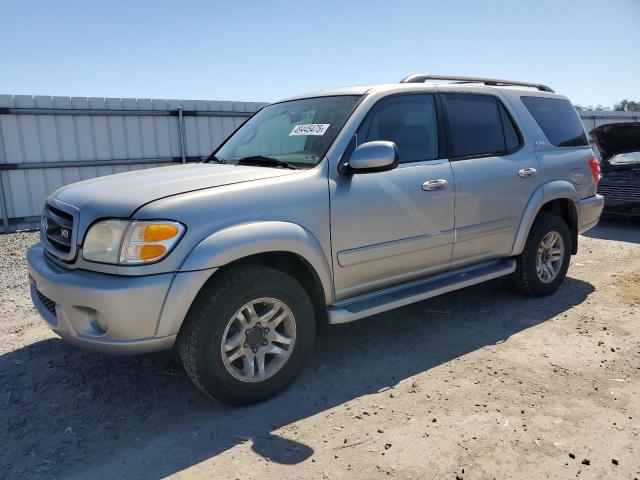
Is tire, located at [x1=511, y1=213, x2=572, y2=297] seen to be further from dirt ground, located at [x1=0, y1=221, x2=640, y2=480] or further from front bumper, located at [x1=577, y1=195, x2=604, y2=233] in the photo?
dirt ground, located at [x1=0, y1=221, x2=640, y2=480]

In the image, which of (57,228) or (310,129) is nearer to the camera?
(57,228)

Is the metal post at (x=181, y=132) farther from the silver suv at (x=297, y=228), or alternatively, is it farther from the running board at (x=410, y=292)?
the running board at (x=410, y=292)

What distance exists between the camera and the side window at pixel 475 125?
13.8 ft

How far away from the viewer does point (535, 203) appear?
4668 mm

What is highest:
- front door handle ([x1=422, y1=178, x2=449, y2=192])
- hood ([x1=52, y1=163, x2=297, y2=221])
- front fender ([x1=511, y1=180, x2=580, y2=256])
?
hood ([x1=52, y1=163, x2=297, y2=221])

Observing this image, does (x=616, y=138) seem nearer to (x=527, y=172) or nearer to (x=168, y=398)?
(x=527, y=172)

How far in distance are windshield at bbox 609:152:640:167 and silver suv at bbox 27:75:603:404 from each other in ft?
18.3

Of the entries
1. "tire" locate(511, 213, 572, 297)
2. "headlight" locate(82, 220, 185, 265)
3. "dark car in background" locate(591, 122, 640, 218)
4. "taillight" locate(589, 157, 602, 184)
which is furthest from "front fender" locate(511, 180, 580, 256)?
"dark car in background" locate(591, 122, 640, 218)

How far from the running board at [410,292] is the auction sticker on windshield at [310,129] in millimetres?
1191

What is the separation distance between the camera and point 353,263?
348 centimetres

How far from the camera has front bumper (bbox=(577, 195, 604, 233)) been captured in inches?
206

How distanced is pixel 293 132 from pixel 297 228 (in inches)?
39.5

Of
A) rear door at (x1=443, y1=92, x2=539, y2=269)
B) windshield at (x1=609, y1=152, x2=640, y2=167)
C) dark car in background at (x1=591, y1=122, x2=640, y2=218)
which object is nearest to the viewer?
rear door at (x1=443, y1=92, x2=539, y2=269)

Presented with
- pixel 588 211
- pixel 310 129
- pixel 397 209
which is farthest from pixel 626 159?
pixel 310 129
